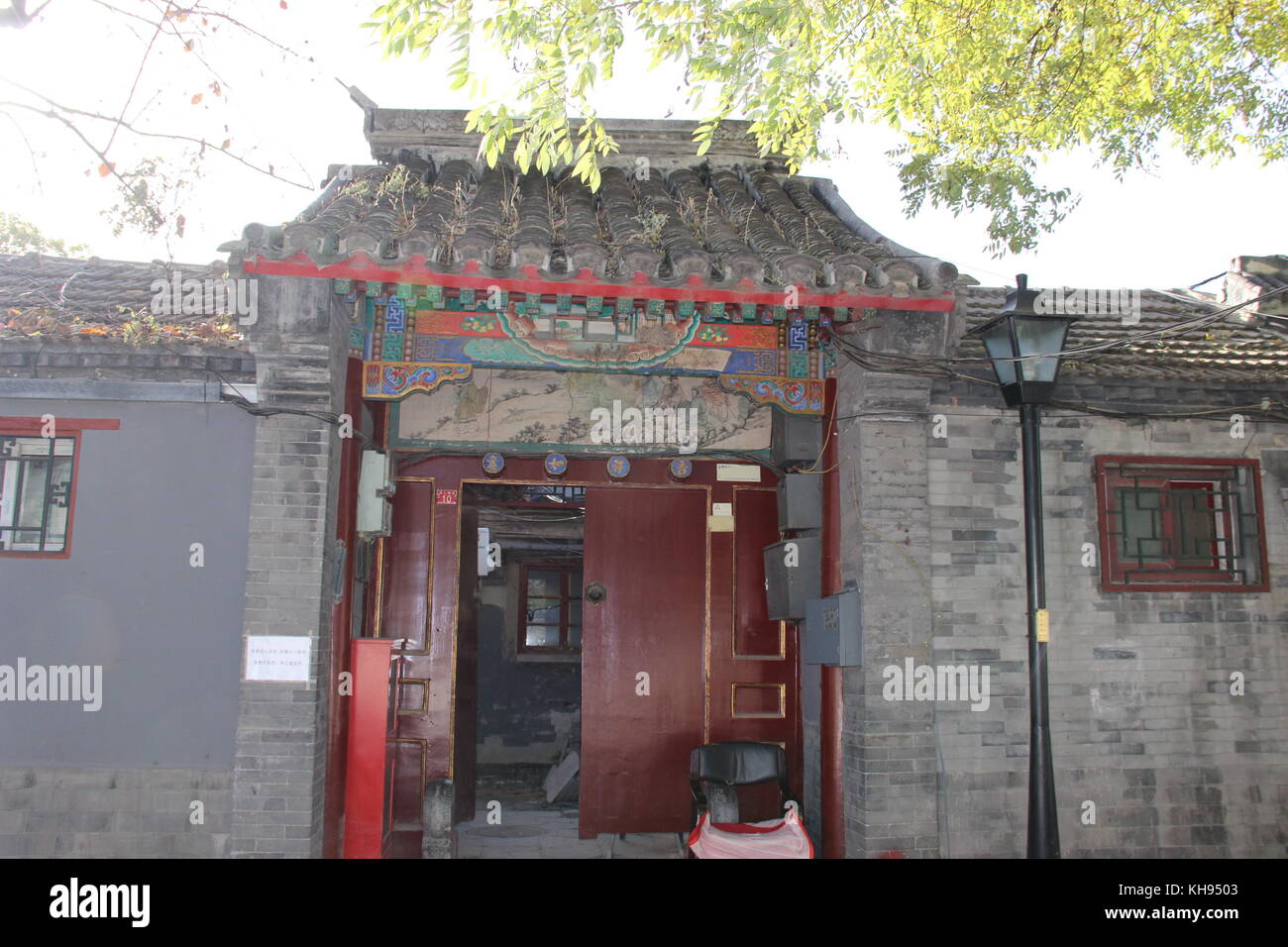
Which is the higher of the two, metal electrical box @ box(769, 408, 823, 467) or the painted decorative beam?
the painted decorative beam

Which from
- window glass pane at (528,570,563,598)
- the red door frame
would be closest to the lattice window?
the red door frame

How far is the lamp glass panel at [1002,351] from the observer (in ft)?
16.8

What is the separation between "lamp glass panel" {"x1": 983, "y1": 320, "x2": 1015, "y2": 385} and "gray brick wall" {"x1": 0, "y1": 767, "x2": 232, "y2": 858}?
15.5ft

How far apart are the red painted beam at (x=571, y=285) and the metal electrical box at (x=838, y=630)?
1.70 meters

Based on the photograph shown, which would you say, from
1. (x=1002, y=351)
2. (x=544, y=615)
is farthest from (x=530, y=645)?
(x=1002, y=351)

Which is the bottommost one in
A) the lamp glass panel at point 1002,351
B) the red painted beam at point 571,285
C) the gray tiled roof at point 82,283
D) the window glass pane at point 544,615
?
the window glass pane at point 544,615

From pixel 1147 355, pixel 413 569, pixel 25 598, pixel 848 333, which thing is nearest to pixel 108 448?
pixel 25 598

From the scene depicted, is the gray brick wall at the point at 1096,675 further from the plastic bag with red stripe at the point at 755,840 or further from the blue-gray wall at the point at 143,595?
the blue-gray wall at the point at 143,595

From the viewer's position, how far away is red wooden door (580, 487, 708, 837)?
6.70 metres

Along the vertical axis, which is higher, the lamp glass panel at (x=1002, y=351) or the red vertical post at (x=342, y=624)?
the lamp glass panel at (x=1002, y=351)

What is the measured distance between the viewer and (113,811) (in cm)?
543

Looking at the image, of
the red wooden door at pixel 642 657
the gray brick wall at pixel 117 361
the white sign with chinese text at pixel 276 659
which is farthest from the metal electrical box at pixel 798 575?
the gray brick wall at pixel 117 361

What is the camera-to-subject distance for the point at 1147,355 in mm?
6477

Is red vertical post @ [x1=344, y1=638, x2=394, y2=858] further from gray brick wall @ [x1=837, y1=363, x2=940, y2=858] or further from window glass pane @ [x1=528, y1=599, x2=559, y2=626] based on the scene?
window glass pane @ [x1=528, y1=599, x2=559, y2=626]
